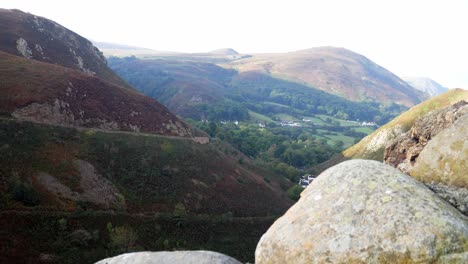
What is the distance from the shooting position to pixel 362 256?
9.49m

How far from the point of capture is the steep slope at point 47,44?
126 m

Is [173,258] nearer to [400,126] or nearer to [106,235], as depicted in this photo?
[106,235]

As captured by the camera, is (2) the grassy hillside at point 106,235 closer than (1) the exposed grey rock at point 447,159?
No

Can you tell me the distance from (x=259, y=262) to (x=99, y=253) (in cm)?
3875

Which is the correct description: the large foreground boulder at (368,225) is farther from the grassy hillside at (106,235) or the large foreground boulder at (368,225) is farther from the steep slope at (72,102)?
the steep slope at (72,102)

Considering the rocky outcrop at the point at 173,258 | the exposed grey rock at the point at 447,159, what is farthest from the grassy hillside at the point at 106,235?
the exposed grey rock at the point at 447,159

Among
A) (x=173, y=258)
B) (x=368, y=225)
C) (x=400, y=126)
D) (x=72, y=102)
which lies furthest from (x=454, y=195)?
(x=400, y=126)

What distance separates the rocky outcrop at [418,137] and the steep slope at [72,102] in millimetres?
70638

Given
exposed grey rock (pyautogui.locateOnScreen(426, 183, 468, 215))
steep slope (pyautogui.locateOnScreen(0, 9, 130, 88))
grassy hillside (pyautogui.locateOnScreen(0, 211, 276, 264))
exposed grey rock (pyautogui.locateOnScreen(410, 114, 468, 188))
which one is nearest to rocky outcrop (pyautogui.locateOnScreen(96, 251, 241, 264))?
exposed grey rock (pyautogui.locateOnScreen(426, 183, 468, 215))

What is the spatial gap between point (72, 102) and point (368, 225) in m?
85.6

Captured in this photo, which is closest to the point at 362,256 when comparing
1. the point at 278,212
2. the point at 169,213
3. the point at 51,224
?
the point at 51,224

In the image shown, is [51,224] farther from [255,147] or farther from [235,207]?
[255,147]

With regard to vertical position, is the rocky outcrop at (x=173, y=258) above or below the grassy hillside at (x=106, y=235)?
above

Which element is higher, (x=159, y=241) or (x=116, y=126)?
(x=116, y=126)
